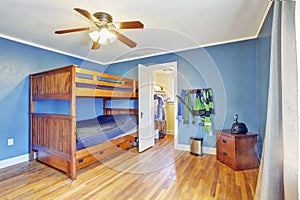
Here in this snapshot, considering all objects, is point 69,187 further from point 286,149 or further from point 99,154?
point 286,149

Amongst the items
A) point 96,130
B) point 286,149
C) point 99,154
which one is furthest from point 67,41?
point 286,149

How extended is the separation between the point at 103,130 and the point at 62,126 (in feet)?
2.56

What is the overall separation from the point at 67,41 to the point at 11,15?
3.19 ft

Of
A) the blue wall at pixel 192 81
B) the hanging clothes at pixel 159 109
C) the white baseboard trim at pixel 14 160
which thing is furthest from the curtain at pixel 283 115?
the hanging clothes at pixel 159 109

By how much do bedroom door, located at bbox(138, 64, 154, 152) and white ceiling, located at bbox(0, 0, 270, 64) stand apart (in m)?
0.65

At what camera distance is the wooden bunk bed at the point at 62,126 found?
2.32 meters

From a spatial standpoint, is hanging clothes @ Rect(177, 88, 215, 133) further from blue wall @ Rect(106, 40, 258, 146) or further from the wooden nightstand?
the wooden nightstand

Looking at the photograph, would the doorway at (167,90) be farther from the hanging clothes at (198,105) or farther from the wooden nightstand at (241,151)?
the wooden nightstand at (241,151)

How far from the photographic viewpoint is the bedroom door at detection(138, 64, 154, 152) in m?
3.56

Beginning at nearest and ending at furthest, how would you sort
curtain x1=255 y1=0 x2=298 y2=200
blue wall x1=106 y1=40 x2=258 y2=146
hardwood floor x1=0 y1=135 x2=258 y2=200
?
curtain x1=255 y1=0 x2=298 y2=200
hardwood floor x1=0 y1=135 x2=258 y2=200
blue wall x1=106 y1=40 x2=258 y2=146

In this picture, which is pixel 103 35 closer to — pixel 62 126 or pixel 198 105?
pixel 62 126

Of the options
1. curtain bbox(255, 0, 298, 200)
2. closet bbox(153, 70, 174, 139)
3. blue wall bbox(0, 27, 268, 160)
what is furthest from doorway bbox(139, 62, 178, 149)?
curtain bbox(255, 0, 298, 200)

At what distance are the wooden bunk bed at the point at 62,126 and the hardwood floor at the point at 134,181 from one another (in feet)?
0.55

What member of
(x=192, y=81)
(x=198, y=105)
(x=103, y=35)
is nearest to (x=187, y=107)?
(x=198, y=105)
